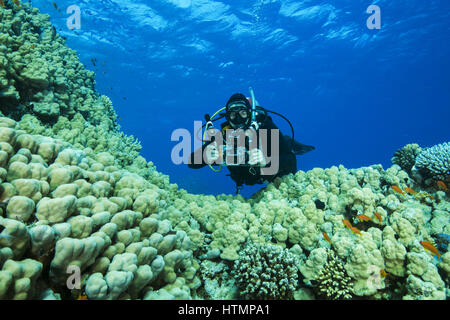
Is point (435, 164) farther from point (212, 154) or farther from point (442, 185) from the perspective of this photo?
point (212, 154)

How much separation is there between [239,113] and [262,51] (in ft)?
87.8

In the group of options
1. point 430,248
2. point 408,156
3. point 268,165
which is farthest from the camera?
point 408,156

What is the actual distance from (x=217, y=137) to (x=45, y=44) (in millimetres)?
4869

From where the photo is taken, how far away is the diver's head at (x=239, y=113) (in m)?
4.80

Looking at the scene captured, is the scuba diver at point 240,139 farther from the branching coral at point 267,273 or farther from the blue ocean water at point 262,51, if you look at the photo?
the blue ocean water at point 262,51

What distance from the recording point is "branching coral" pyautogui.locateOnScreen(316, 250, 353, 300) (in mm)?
2654

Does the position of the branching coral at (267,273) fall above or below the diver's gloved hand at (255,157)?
below

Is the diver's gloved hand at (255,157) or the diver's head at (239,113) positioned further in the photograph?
the diver's head at (239,113)

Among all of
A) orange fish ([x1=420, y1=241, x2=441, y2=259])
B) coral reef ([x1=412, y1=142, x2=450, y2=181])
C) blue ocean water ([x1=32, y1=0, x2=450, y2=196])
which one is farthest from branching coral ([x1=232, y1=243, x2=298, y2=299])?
blue ocean water ([x1=32, y1=0, x2=450, y2=196])

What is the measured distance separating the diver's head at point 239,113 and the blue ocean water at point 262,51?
6.47 meters

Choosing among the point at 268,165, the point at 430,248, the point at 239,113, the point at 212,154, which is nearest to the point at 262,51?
the point at 268,165

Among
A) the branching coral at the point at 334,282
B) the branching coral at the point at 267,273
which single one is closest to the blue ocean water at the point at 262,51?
the branching coral at the point at 267,273

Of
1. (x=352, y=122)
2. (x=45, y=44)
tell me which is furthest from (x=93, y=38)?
(x=352, y=122)

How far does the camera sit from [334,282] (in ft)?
8.82
